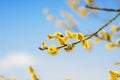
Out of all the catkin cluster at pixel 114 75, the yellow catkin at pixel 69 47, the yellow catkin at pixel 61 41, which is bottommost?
the catkin cluster at pixel 114 75

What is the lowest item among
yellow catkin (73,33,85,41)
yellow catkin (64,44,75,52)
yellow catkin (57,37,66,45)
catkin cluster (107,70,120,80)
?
catkin cluster (107,70,120,80)

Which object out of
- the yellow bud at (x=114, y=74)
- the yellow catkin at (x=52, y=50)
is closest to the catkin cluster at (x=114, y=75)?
the yellow bud at (x=114, y=74)

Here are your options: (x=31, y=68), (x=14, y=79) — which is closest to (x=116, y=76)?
(x=31, y=68)

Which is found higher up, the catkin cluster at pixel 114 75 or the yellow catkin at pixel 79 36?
the yellow catkin at pixel 79 36

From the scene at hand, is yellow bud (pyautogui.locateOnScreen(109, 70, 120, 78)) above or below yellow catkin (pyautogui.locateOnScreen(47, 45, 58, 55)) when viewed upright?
below

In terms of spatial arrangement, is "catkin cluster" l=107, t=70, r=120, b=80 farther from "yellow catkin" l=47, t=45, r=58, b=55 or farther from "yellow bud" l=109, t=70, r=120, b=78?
"yellow catkin" l=47, t=45, r=58, b=55

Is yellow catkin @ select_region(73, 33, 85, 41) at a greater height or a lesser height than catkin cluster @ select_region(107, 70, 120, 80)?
greater

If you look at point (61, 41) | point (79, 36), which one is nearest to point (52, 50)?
point (61, 41)

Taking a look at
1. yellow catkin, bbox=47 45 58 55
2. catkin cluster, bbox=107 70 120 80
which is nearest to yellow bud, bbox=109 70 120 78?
catkin cluster, bbox=107 70 120 80

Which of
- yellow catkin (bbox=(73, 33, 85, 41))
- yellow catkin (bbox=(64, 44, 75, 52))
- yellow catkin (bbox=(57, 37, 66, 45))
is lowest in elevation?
yellow catkin (bbox=(64, 44, 75, 52))

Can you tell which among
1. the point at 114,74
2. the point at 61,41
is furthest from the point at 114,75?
the point at 61,41

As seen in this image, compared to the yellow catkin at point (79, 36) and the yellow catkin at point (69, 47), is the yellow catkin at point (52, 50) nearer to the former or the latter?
the yellow catkin at point (69, 47)

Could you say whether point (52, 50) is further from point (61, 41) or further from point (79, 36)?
point (79, 36)

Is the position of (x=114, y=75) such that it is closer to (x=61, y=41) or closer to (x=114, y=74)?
(x=114, y=74)
